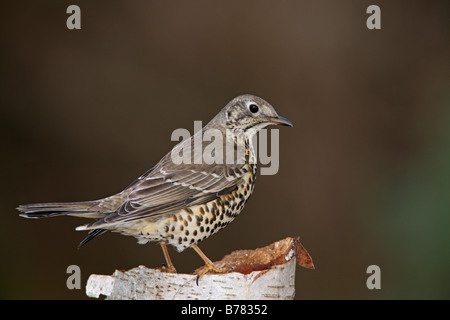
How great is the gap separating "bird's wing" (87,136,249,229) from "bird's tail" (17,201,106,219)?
251 mm

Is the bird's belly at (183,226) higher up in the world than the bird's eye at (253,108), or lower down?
lower down

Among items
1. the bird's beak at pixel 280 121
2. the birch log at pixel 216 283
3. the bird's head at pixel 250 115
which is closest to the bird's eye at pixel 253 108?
the bird's head at pixel 250 115

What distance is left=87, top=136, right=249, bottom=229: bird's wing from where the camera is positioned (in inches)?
155

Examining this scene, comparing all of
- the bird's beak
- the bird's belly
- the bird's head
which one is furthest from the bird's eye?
the bird's belly

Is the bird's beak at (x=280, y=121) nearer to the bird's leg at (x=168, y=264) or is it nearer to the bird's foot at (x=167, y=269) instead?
the bird's leg at (x=168, y=264)

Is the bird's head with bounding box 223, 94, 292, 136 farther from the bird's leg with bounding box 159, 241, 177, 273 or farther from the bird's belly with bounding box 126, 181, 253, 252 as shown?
the bird's leg with bounding box 159, 241, 177, 273

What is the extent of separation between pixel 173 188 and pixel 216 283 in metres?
0.86

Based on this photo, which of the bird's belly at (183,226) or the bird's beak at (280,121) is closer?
the bird's belly at (183,226)

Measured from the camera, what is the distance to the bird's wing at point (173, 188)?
12.9 ft

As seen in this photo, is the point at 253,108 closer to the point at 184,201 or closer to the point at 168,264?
the point at 184,201

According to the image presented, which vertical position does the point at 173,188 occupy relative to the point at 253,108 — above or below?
below

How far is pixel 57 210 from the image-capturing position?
3.82 metres

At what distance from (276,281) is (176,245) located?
0.89m

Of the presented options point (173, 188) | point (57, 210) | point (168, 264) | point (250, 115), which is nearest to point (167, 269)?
point (168, 264)
